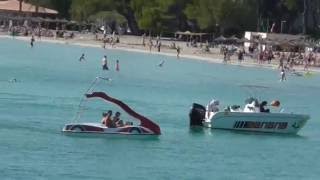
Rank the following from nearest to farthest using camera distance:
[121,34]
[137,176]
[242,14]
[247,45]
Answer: [137,176], [247,45], [242,14], [121,34]

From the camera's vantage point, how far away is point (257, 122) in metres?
55.8

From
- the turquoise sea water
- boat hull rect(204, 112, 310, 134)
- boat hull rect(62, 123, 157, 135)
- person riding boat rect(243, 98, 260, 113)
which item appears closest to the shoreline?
the turquoise sea water

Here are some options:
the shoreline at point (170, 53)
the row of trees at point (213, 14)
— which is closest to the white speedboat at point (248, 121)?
the shoreline at point (170, 53)

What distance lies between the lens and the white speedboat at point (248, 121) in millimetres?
55469

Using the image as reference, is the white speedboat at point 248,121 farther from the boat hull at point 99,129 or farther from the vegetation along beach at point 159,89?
the boat hull at point 99,129

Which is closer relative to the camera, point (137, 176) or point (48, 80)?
point (137, 176)

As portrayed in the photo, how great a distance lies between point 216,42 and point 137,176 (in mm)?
105920

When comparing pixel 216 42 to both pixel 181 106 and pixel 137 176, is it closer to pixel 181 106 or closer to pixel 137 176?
pixel 181 106

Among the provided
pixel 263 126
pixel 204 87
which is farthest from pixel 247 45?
pixel 263 126

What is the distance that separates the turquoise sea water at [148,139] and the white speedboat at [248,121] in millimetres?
474

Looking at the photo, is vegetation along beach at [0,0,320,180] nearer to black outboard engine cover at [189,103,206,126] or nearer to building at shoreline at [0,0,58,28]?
black outboard engine cover at [189,103,206,126]

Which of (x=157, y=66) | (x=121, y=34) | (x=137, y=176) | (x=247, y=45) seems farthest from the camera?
(x=121, y=34)

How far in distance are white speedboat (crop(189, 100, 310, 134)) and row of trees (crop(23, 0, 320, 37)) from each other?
9319cm

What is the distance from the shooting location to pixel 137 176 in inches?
1603
